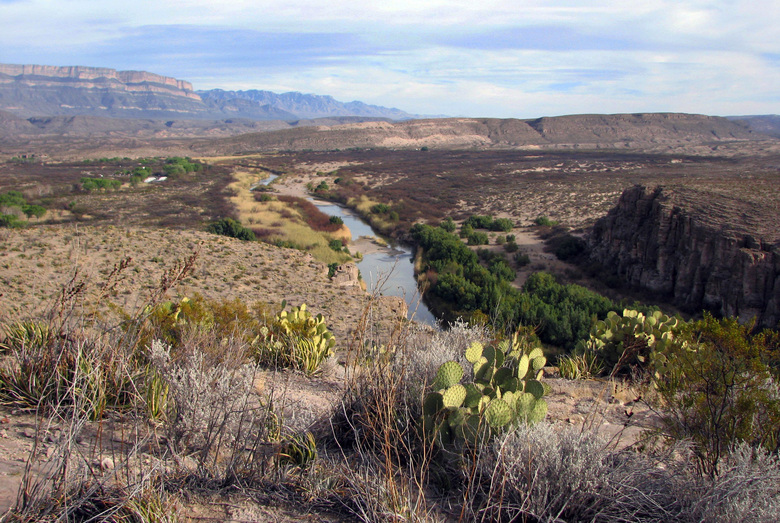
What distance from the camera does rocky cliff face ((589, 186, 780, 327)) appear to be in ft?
53.0

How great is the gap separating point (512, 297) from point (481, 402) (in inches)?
580

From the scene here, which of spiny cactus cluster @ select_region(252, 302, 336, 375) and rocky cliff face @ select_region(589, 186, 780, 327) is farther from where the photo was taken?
rocky cliff face @ select_region(589, 186, 780, 327)

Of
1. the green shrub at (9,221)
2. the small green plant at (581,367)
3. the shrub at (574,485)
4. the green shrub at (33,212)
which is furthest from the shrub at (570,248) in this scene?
the green shrub at (33,212)

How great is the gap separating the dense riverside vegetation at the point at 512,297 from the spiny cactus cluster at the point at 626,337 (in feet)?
12.8

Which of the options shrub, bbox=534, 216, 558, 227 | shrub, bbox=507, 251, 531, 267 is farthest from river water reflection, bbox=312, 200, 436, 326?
shrub, bbox=534, 216, 558, 227

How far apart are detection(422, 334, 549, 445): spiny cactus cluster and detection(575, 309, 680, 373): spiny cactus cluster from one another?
3997 mm

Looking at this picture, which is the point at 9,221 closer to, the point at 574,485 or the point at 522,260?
the point at 522,260

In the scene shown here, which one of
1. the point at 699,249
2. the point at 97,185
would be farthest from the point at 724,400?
the point at 97,185

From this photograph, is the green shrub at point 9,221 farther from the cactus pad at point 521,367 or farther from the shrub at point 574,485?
the shrub at point 574,485

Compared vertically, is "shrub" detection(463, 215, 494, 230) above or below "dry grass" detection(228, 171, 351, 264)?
above

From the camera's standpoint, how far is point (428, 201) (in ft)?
147

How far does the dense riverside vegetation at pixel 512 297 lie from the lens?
1484cm

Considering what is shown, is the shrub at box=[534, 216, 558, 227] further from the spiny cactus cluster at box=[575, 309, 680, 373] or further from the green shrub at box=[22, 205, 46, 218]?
the green shrub at box=[22, 205, 46, 218]

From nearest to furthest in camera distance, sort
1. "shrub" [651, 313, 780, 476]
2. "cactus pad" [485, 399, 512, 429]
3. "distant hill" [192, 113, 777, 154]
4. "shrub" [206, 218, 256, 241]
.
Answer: "cactus pad" [485, 399, 512, 429] < "shrub" [651, 313, 780, 476] < "shrub" [206, 218, 256, 241] < "distant hill" [192, 113, 777, 154]
